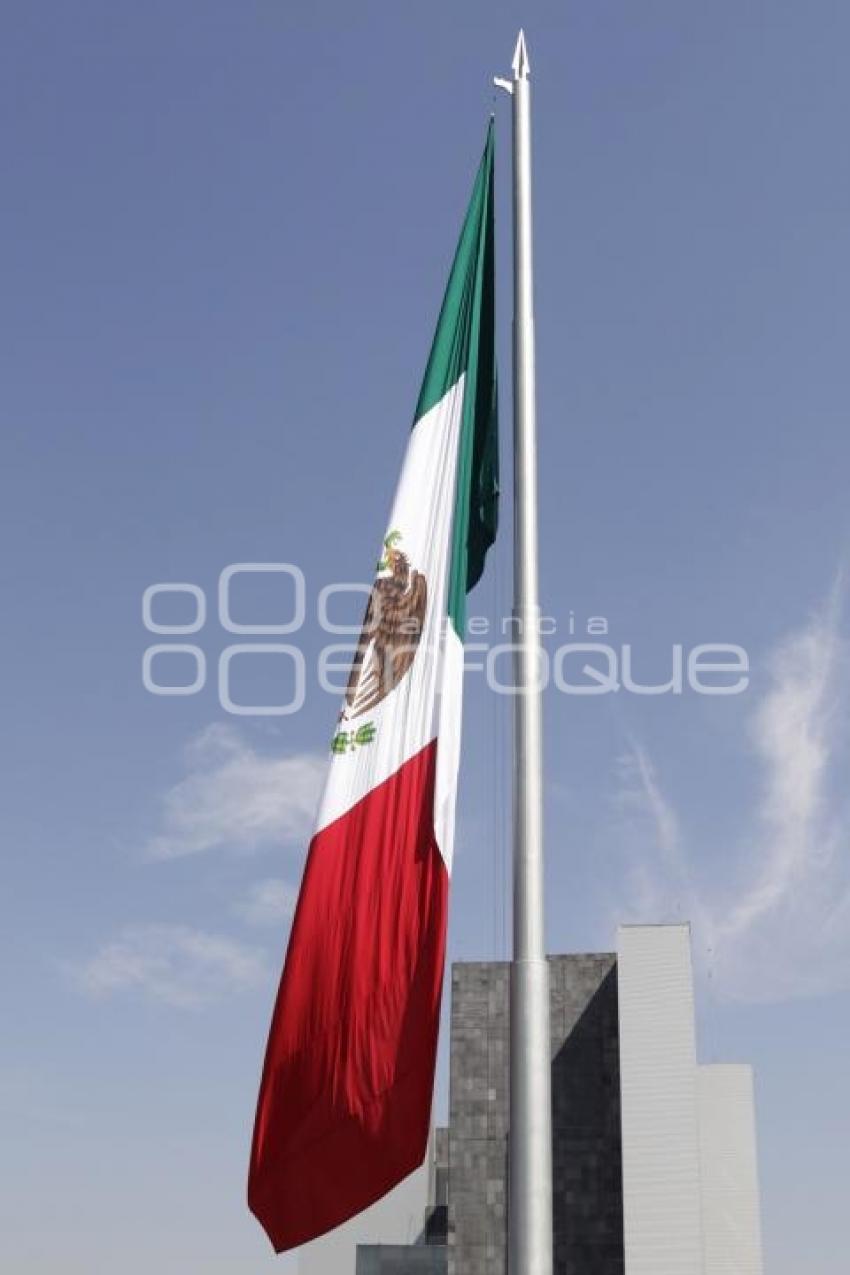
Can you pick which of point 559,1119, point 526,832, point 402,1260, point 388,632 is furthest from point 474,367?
point 402,1260

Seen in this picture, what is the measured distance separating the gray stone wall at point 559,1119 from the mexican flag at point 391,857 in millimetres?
45993

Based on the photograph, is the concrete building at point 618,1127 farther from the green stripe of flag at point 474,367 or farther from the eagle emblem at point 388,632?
the eagle emblem at point 388,632

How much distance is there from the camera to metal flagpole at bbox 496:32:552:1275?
984 centimetres

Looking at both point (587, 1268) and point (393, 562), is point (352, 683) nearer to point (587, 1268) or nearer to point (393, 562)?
point (393, 562)

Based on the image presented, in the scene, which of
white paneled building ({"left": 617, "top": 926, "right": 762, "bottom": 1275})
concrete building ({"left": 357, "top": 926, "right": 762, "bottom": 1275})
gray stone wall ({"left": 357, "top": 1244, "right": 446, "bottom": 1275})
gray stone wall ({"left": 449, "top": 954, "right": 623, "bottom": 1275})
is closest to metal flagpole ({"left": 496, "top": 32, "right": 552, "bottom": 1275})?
white paneled building ({"left": 617, "top": 926, "right": 762, "bottom": 1275})

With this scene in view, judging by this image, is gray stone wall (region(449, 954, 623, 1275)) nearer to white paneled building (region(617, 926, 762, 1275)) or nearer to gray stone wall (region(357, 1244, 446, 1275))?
white paneled building (region(617, 926, 762, 1275))

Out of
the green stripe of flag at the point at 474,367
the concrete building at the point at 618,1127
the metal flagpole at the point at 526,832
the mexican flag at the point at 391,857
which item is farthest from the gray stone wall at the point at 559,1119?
the metal flagpole at the point at 526,832

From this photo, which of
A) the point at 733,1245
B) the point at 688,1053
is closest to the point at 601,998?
the point at 688,1053

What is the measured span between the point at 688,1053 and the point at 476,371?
43.1 meters

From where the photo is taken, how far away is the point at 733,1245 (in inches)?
2432

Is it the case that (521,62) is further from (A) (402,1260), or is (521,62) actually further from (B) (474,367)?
(A) (402,1260)

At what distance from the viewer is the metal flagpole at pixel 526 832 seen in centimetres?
984

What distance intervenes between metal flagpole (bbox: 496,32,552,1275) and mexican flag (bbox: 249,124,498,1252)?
64cm

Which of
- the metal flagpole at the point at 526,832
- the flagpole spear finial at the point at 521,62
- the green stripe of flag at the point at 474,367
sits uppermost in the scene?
the flagpole spear finial at the point at 521,62
